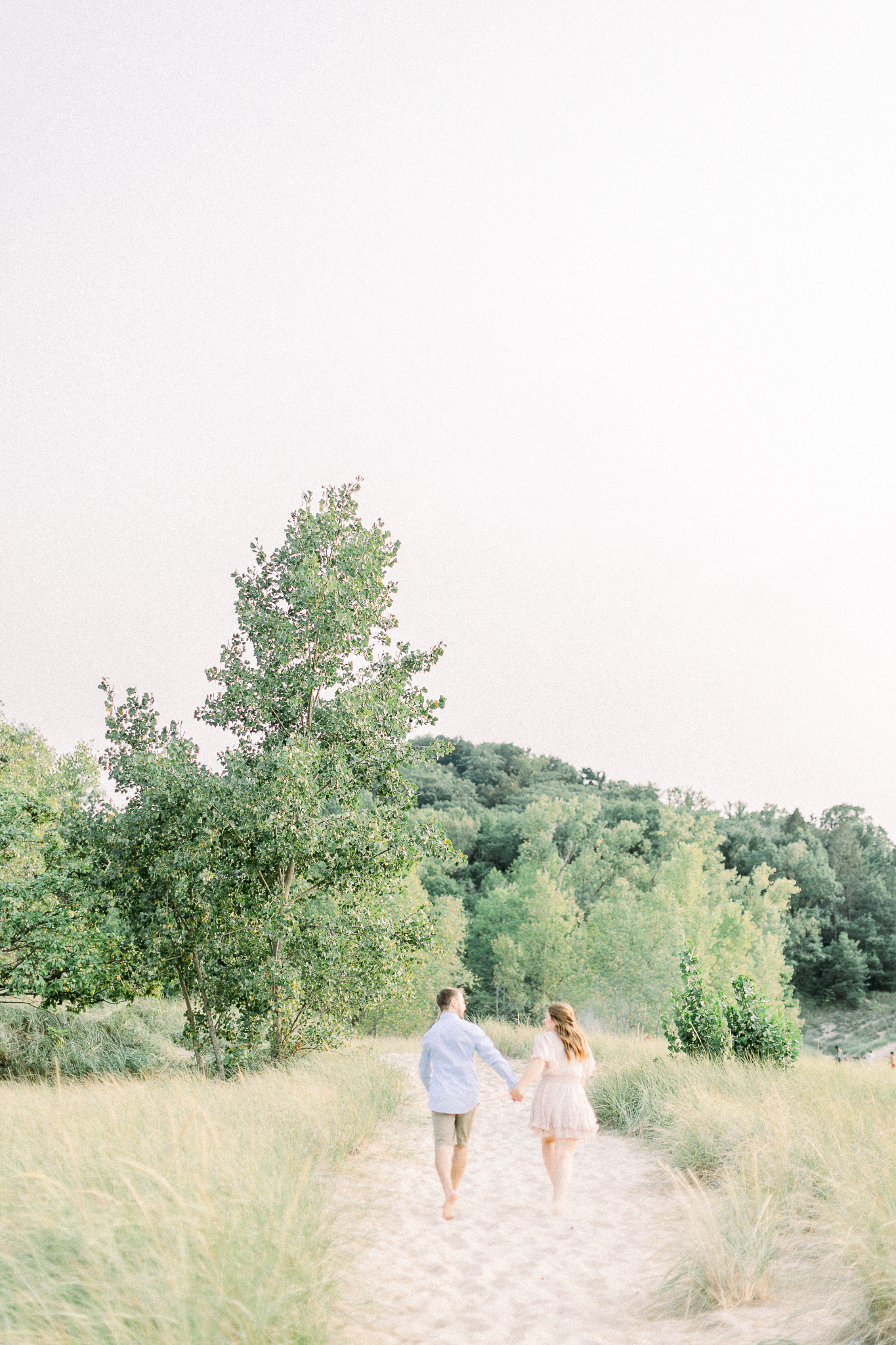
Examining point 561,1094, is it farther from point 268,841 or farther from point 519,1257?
point 268,841

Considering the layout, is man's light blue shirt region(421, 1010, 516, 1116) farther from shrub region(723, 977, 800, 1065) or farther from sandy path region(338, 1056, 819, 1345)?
shrub region(723, 977, 800, 1065)

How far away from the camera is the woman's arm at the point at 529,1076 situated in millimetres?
6715

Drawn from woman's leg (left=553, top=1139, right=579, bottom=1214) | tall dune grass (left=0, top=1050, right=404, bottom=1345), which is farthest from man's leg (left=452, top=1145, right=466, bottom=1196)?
tall dune grass (left=0, top=1050, right=404, bottom=1345)

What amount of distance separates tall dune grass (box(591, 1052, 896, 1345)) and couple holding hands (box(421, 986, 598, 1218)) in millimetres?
1043

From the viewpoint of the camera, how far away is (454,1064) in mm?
6781

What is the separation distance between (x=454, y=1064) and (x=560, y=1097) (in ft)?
3.14

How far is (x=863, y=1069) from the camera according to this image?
15070mm

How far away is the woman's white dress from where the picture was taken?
6.98m

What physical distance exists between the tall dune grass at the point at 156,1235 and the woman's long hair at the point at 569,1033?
7.16 ft

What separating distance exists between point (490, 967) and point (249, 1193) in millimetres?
47903

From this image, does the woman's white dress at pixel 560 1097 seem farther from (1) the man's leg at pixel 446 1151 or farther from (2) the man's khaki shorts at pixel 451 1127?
(1) the man's leg at pixel 446 1151

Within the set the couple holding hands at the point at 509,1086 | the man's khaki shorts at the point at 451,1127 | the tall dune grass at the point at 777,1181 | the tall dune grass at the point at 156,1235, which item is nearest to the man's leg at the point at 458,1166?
the couple holding hands at the point at 509,1086

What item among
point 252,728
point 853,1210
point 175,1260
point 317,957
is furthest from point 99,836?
point 853,1210

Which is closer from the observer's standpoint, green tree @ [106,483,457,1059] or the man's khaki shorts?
the man's khaki shorts
